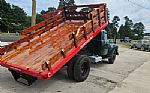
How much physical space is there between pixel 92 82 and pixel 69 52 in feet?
4.65

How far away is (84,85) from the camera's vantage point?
753 cm

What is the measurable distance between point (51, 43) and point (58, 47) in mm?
526

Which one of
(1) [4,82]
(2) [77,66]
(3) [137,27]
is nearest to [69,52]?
(2) [77,66]

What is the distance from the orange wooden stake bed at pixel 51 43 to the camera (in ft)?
22.2

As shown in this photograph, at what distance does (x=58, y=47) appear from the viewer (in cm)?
804

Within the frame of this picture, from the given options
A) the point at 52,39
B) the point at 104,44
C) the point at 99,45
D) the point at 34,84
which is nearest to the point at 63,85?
the point at 34,84

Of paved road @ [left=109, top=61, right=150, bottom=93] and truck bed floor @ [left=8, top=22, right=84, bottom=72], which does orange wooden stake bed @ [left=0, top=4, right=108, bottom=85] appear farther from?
paved road @ [left=109, top=61, right=150, bottom=93]

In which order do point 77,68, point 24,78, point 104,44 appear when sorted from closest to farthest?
point 24,78
point 77,68
point 104,44

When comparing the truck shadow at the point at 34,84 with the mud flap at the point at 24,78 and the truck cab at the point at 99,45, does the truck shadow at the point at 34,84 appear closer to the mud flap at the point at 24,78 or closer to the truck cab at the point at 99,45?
the mud flap at the point at 24,78

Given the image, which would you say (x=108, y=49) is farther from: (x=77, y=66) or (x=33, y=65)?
(x=33, y=65)

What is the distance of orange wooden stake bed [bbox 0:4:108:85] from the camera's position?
22.2ft

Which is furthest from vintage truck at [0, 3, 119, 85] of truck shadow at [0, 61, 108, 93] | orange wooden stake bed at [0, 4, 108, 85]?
truck shadow at [0, 61, 108, 93]

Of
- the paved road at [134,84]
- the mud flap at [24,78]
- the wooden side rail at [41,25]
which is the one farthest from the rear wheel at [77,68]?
the wooden side rail at [41,25]

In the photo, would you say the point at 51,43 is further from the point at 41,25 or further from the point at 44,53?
the point at 41,25
